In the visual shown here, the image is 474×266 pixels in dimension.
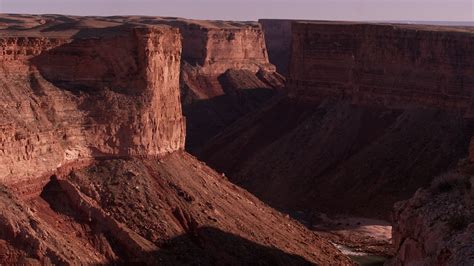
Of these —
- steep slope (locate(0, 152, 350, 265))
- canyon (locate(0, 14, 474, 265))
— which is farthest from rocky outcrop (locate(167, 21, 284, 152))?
steep slope (locate(0, 152, 350, 265))

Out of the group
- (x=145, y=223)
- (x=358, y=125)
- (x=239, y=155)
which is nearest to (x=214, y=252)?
(x=145, y=223)

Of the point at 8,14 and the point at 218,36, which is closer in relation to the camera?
the point at 218,36

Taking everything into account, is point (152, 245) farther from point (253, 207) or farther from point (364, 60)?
point (364, 60)

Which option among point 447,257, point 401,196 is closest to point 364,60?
point 401,196

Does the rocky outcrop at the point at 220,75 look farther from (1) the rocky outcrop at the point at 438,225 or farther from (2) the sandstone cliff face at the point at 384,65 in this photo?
(1) the rocky outcrop at the point at 438,225

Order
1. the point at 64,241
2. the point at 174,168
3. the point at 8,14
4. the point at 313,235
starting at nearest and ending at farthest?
the point at 64,241, the point at 174,168, the point at 313,235, the point at 8,14

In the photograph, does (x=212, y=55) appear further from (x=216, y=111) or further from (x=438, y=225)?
(x=438, y=225)
